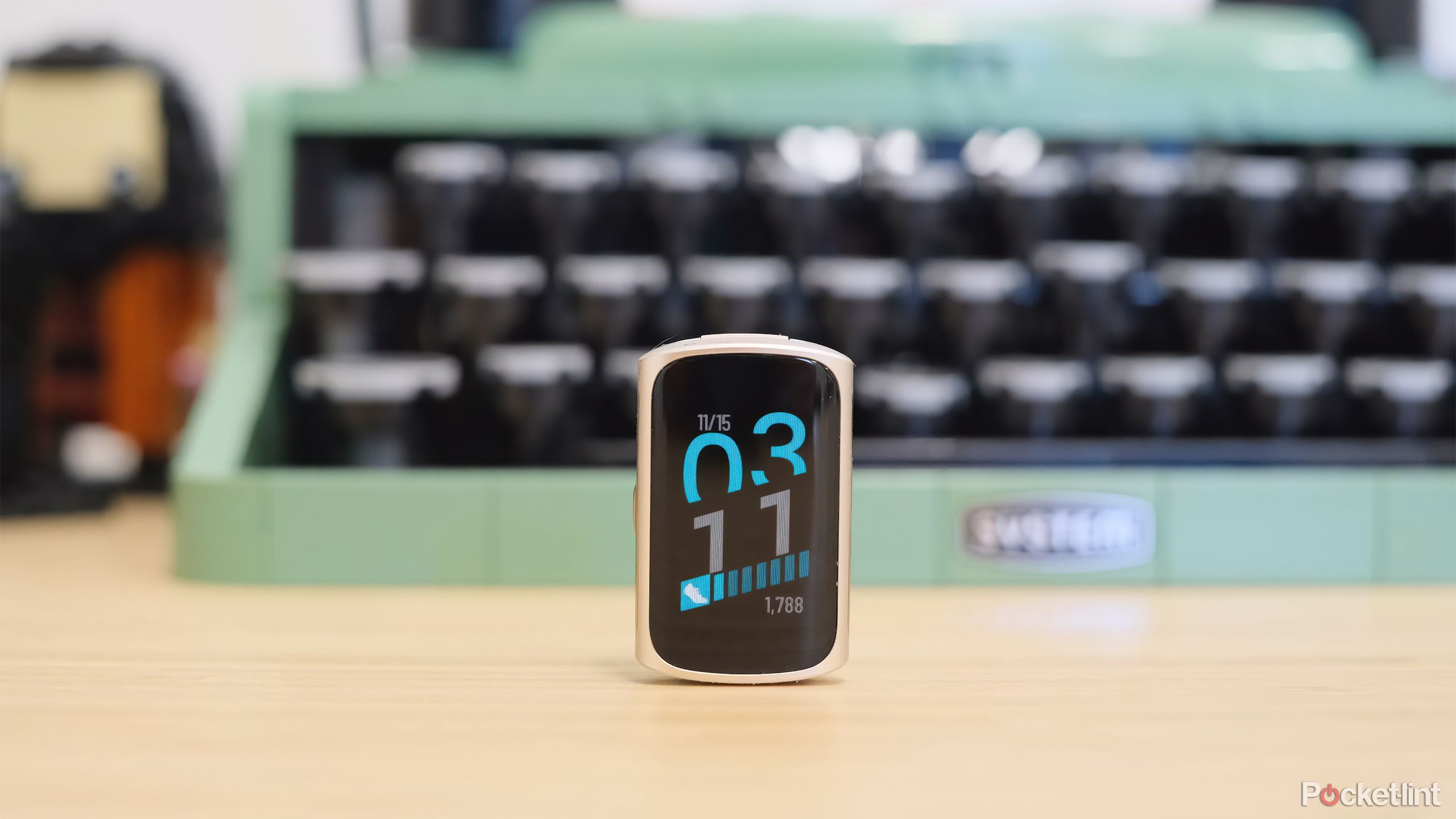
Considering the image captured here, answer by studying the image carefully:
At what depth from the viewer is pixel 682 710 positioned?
1.62 ft

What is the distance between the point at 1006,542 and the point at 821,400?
12.5 inches

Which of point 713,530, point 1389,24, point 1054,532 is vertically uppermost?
point 1389,24

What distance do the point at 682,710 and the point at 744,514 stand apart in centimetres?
10

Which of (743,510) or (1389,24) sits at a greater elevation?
(1389,24)

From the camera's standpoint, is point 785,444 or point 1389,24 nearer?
point 785,444

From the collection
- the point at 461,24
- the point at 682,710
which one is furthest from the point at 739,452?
the point at 461,24

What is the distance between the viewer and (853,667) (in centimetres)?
57

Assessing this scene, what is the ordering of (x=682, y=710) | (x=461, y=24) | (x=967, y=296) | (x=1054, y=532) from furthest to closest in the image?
(x=461, y=24), (x=967, y=296), (x=1054, y=532), (x=682, y=710)

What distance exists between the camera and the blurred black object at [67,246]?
3.80ft

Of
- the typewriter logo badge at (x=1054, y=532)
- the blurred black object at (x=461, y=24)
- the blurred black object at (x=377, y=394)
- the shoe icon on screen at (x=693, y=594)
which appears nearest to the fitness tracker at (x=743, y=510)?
the shoe icon on screen at (x=693, y=594)

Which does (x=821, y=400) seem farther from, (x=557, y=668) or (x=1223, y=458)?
(x=1223, y=458)

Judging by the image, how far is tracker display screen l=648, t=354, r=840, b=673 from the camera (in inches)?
20.7

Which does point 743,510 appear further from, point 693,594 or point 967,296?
point 967,296

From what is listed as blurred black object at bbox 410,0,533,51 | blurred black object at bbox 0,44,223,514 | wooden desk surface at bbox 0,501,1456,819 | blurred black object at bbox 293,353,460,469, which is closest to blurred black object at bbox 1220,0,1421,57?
wooden desk surface at bbox 0,501,1456,819
